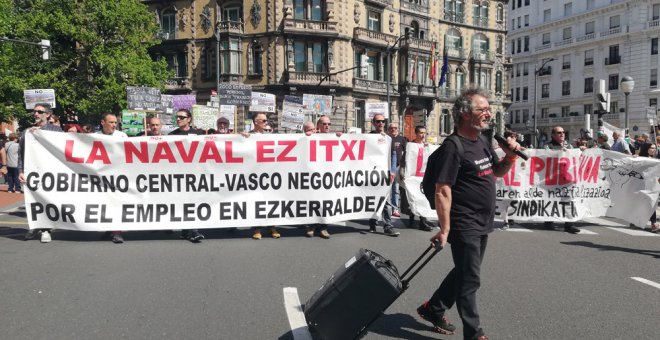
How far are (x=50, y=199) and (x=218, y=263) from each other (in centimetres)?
305

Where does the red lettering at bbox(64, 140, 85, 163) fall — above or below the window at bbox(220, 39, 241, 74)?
below

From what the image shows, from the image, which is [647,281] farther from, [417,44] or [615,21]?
[615,21]

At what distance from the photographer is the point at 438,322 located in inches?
152

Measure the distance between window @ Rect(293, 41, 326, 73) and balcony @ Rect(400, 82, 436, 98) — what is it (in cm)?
842

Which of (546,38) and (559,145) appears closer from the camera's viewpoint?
(559,145)

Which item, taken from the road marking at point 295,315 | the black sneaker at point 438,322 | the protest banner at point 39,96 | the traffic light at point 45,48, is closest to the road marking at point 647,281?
the black sneaker at point 438,322

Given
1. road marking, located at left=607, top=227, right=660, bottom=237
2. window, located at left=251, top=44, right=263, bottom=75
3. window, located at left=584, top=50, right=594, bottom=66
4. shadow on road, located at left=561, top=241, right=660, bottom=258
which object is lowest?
road marking, located at left=607, top=227, right=660, bottom=237

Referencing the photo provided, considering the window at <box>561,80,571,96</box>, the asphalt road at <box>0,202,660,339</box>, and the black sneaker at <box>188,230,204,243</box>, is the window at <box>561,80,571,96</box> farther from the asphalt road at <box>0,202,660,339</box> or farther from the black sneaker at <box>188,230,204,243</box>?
the black sneaker at <box>188,230,204,243</box>

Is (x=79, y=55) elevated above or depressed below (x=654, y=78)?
below

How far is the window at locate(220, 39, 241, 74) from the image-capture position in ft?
116

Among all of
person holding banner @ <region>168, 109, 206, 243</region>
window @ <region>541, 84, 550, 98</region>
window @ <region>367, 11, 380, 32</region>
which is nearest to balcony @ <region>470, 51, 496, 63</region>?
window @ <region>367, 11, 380, 32</region>

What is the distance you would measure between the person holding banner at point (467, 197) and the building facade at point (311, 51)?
91.0 feet

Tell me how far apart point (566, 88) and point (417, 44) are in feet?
108

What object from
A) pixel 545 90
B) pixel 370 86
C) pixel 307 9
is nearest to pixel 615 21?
pixel 545 90
